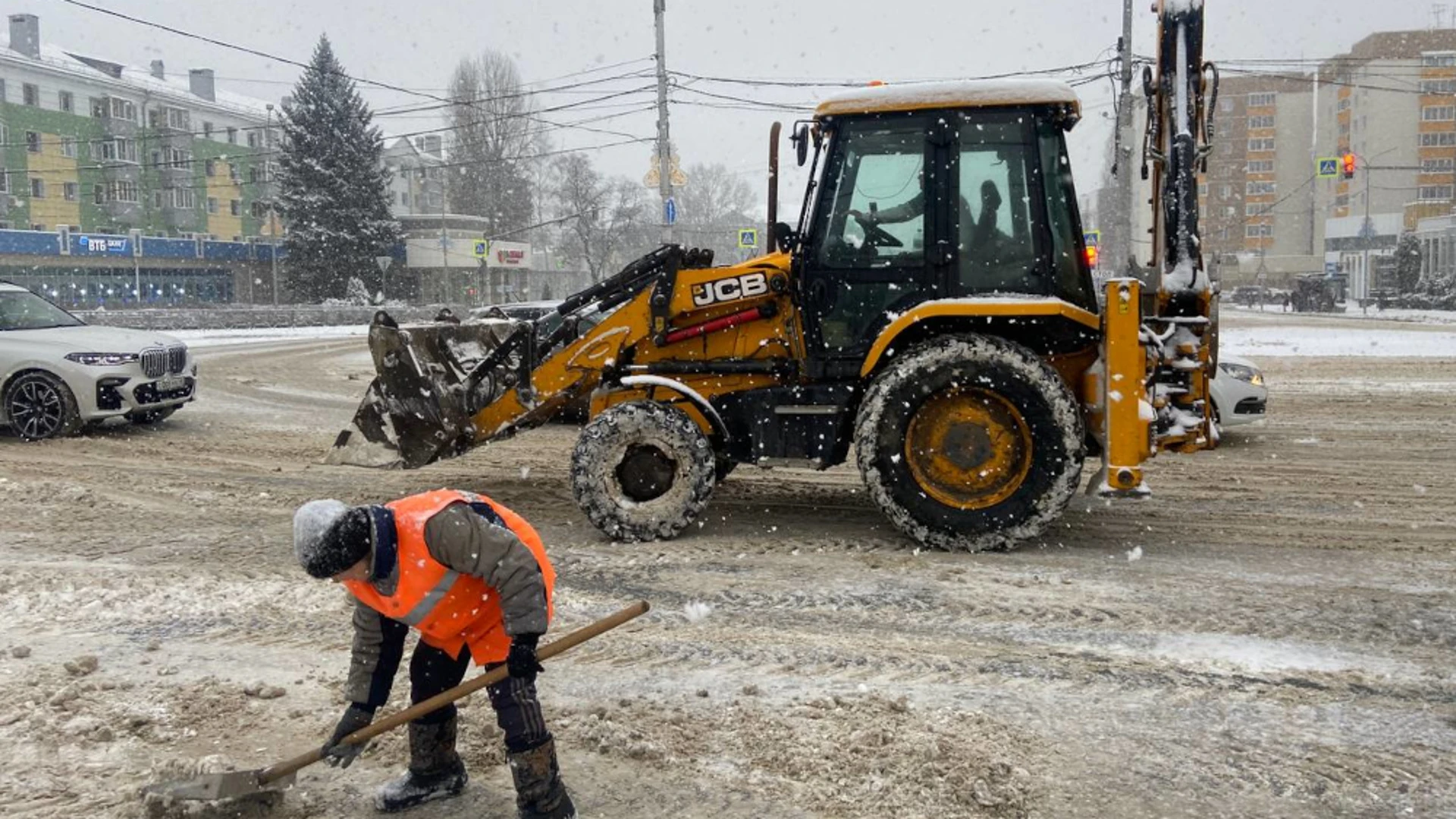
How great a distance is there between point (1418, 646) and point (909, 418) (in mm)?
2794

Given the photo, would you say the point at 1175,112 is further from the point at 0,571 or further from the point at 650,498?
the point at 0,571

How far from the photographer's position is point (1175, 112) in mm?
7434

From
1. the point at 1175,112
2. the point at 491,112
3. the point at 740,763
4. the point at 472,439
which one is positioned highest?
the point at 491,112

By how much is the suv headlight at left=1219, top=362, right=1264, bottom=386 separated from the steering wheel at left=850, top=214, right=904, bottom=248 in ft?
19.4

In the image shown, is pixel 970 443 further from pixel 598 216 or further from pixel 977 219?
pixel 598 216

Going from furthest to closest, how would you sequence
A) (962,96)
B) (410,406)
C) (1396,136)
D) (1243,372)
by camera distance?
(1396,136) < (1243,372) < (410,406) < (962,96)

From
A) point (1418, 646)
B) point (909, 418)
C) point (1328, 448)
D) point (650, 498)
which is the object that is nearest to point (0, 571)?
point (650, 498)

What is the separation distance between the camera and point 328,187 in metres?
50.1

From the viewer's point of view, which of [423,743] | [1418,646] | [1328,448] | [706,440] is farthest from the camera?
[1328,448]

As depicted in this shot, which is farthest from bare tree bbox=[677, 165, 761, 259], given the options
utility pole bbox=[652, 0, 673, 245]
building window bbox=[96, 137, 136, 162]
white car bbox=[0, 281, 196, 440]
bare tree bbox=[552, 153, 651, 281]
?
white car bbox=[0, 281, 196, 440]

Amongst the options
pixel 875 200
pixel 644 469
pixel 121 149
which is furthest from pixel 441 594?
pixel 121 149

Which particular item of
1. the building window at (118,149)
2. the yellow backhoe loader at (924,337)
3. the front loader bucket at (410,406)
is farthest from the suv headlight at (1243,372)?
the building window at (118,149)

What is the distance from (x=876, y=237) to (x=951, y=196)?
51 centimetres

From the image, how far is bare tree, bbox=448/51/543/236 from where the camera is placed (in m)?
63.8
